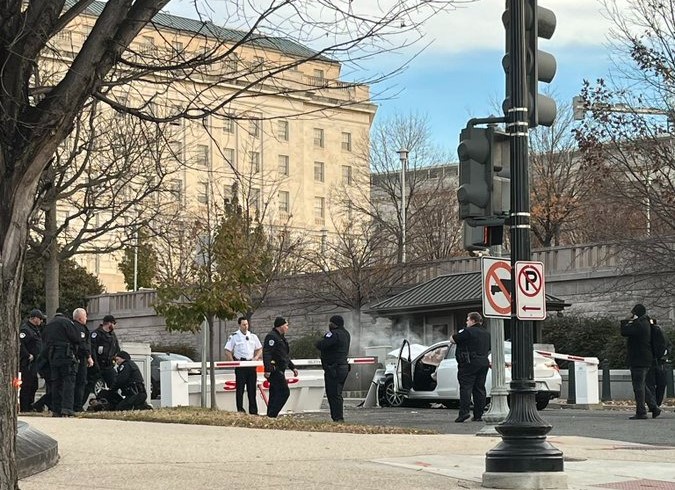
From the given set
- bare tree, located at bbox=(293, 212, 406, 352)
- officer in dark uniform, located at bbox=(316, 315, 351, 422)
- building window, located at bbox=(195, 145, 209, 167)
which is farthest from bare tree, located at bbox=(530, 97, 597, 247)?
officer in dark uniform, located at bbox=(316, 315, 351, 422)

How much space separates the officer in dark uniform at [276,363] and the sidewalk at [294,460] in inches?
129

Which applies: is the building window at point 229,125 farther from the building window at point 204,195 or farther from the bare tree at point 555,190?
the bare tree at point 555,190

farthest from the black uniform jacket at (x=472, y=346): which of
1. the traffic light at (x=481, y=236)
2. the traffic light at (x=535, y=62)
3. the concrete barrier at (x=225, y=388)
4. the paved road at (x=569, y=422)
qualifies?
the traffic light at (x=535, y=62)

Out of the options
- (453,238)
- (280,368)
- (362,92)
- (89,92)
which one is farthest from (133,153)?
(453,238)

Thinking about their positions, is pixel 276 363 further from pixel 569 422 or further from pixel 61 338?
pixel 569 422

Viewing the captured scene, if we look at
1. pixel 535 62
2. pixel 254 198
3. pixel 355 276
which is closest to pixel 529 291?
pixel 535 62

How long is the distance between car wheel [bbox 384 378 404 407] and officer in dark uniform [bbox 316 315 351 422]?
7612 millimetres

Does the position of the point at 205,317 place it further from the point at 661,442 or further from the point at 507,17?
the point at 507,17

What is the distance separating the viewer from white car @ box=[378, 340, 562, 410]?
85.4ft

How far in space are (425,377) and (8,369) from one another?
19.6 meters

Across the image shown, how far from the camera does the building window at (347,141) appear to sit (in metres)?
95.2

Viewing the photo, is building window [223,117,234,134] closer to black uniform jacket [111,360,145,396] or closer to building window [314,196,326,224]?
black uniform jacket [111,360,145,396]

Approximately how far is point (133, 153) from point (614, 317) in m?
16.6

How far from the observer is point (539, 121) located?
11648 mm
